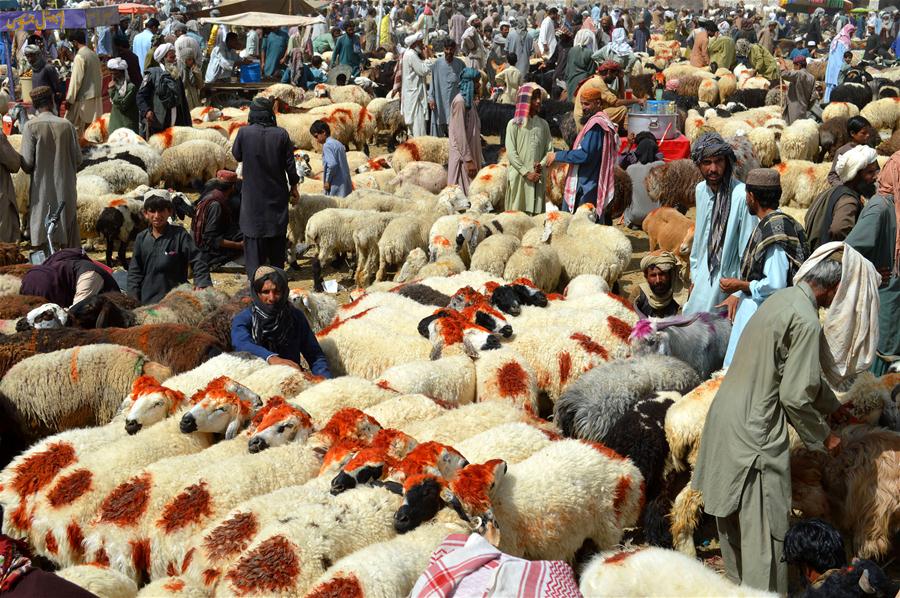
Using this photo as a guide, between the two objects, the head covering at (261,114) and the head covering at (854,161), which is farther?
the head covering at (261,114)

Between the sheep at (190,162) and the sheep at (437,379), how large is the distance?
25.5ft

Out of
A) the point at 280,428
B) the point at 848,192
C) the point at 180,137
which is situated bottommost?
the point at 280,428

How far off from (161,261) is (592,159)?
4.44 meters

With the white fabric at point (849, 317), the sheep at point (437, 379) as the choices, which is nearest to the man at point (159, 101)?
the sheep at point (437, 379)

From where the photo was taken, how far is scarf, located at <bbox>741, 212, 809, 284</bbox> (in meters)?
5.00

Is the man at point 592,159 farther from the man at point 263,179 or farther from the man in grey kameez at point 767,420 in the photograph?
the man in grey kameez at point 767,420

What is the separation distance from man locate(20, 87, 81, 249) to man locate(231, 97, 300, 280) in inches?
68.1

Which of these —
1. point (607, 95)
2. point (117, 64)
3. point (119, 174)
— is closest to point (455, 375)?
point (607, 95)

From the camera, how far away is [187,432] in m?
5.18

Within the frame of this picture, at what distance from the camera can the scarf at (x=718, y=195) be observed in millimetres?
5723

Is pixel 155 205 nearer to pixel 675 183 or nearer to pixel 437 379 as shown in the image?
pixel 437 379

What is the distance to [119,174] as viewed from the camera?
12055 mm

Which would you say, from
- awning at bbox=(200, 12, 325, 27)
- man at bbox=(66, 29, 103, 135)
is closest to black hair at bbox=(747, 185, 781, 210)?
man at bbox=(66, 29, 103, 135)

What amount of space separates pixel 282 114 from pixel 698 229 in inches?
442
